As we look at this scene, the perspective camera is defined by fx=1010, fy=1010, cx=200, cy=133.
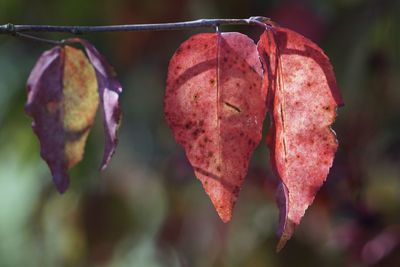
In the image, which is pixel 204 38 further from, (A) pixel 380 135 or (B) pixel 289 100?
(A) pixel 380 135

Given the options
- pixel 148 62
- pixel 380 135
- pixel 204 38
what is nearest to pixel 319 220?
pixel 380 135

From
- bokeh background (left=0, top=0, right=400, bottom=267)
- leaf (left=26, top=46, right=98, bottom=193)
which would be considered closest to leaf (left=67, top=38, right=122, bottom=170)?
leaf (left=26, top=46, right=98, bottom=193)

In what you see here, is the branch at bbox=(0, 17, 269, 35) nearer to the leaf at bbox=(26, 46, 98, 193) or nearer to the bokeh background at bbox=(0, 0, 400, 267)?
the leaf at bbox=(26, 46, 98, 193)

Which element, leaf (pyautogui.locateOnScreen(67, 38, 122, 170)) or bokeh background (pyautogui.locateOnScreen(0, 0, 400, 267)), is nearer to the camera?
leaf (pyautogui.locateOnScreen(67, 38, 122, 170))

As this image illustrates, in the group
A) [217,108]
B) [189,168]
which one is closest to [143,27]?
[217,108]

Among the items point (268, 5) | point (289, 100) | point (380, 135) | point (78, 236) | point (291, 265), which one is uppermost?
point (289, 100)

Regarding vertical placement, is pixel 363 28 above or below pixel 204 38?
below
